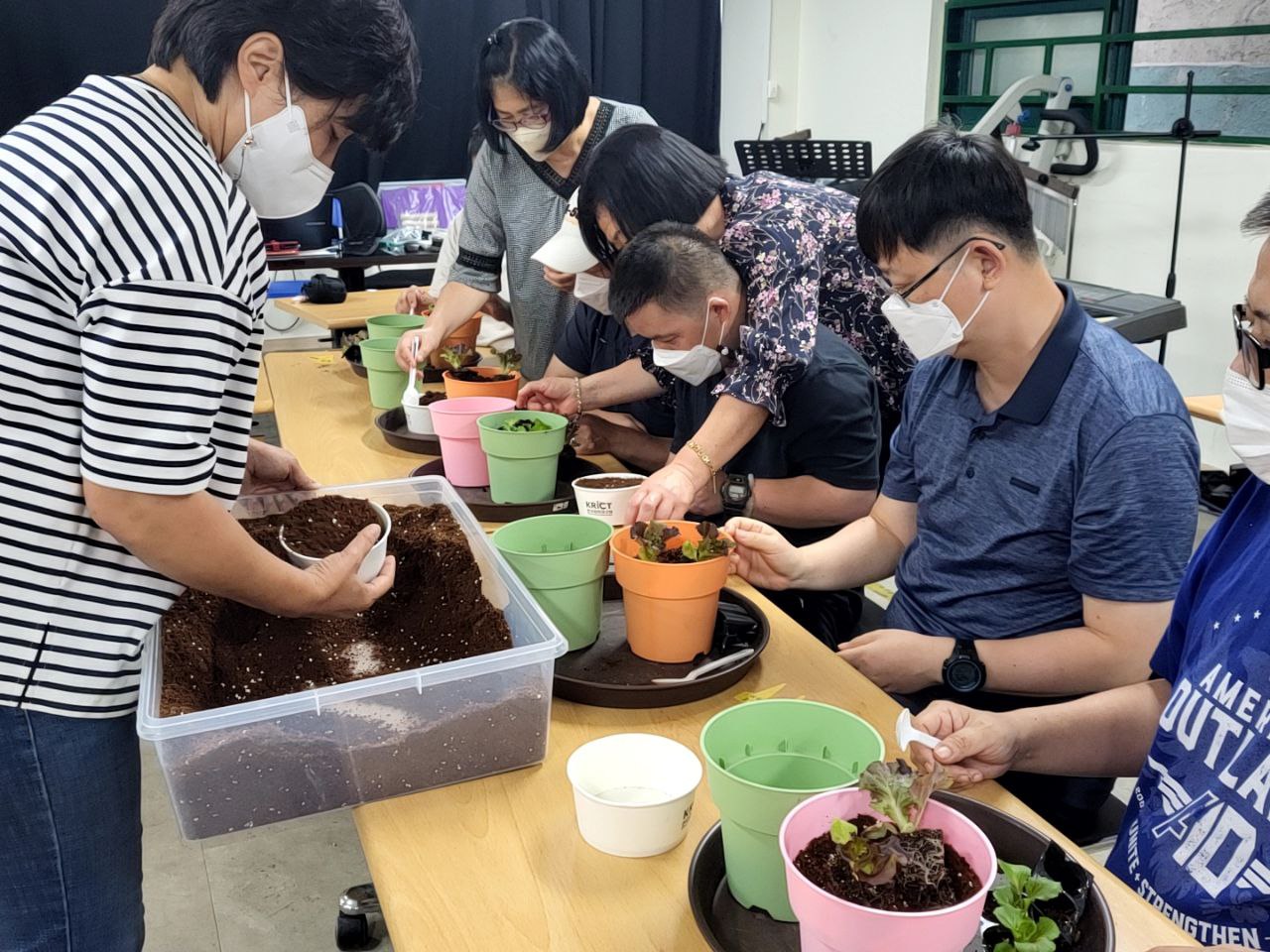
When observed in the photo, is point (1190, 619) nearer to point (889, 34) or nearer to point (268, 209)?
point (268, 209)

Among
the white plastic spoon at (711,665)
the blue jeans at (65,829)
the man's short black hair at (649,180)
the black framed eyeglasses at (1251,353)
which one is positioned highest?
the man's short black hair at (649,180)

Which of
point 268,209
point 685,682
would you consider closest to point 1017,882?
point 685,682

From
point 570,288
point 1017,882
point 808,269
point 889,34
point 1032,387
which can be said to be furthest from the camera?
point 889,34

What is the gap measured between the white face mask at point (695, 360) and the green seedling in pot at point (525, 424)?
9.2 inches

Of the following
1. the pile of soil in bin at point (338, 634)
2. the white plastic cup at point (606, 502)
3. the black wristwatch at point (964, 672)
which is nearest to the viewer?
the pile of soil in bin at point (338, 634)

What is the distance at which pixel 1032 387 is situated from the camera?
4.23ft

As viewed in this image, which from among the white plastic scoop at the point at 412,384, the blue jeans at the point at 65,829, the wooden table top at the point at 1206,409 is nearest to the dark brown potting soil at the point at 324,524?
the blue jeans at the point at 65,829

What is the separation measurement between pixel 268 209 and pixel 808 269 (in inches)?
35.6

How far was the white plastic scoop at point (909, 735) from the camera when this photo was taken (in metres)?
1.05

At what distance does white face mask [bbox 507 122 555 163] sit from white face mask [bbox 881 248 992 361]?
1.14 metres

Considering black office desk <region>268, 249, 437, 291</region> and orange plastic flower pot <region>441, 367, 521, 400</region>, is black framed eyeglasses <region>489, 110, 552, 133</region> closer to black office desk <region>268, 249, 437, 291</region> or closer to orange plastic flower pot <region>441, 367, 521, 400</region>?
orange plastic flower pot <region>441, 367, 521, 400</region>

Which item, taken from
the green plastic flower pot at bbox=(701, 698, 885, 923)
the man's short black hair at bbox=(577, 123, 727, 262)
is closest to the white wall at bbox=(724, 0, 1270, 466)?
the man's short black hair at bbox=(577, 123, 727, 262)

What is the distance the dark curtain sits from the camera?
198 inches

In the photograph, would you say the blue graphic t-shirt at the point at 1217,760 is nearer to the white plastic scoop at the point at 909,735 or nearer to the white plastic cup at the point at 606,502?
the white plastic scoop at the point at 909,735
